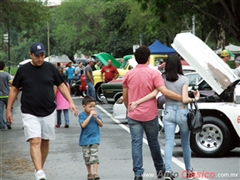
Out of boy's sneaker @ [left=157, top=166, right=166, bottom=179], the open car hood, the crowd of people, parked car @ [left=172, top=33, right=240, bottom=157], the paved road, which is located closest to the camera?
the crowd of people

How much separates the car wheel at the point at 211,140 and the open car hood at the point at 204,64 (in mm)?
666

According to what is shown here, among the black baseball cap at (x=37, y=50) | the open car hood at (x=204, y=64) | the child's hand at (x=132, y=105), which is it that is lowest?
the child's hand at (x=132, y=105)

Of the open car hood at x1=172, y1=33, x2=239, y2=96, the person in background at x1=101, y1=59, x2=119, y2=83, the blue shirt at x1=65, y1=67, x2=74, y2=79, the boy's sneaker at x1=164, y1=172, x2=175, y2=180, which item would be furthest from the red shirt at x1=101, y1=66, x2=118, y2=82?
the boy's sneaker at x1=164, y1=172, x2=175, y2=180

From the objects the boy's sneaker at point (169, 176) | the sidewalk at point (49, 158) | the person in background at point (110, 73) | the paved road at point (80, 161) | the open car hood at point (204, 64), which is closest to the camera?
the boy's sneaker at point (169, 176)

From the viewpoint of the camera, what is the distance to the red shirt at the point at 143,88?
30.2ft

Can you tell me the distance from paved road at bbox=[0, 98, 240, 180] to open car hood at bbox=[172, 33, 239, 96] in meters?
1.23

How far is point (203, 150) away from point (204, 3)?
19158 mm

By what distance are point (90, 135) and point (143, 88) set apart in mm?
1189

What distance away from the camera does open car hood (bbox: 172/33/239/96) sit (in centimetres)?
1096

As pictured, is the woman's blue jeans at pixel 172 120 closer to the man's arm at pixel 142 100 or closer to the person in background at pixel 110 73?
the man's arm at pixel 142 100

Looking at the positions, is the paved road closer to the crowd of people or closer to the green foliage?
the crowd of people

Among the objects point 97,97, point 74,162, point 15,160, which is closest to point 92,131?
point 74,162

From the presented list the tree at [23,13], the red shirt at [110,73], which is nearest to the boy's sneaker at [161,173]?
the red shirt at [110,73]

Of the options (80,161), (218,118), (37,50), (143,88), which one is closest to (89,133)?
(143,88)
